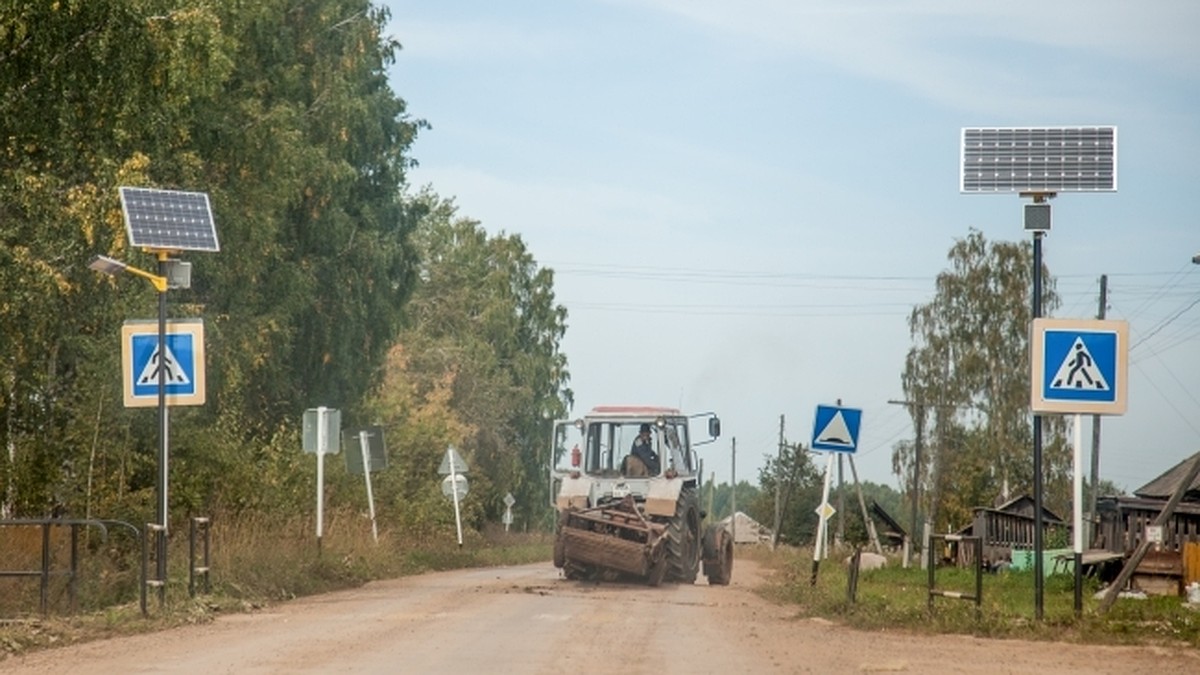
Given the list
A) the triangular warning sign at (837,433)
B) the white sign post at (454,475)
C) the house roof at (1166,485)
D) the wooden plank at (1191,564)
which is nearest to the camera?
the triangular warning sign at (837,433)

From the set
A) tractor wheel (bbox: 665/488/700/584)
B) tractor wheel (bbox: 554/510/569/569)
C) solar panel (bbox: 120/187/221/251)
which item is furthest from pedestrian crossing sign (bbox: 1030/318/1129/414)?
tractor wheel (bbox: 554/510/569/569)

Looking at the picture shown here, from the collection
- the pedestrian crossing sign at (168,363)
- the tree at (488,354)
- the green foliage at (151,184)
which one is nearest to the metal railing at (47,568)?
the pedestrian crossing sign at (168,363)

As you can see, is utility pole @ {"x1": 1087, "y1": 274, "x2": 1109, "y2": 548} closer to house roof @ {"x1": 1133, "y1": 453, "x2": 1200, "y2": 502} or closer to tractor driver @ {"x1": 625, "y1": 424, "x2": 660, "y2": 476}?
house roof @ {"x1": 1133, "y1": 453, "x2": 1200, "y2": 502}

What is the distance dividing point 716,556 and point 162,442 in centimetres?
1316

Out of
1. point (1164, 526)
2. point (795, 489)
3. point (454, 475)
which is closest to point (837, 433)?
point (1164, 526)

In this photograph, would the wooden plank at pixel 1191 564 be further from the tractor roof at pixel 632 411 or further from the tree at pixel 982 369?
the tree at pixel 982 369

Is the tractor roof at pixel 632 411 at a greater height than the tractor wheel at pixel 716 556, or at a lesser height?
greater

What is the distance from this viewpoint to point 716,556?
3094cm

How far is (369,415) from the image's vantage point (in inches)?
2267

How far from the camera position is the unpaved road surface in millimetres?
13312

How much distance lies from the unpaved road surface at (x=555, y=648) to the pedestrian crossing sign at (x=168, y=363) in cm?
275

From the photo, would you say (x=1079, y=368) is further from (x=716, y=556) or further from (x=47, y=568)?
(x=716, y=556)

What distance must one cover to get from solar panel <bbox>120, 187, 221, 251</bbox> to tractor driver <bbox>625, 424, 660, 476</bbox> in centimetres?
997

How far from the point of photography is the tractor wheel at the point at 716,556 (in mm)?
30792
